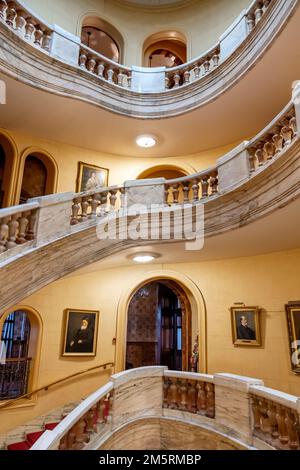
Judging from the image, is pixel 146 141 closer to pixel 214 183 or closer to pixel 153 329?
pixel 214 183

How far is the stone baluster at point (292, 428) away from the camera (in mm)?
4793

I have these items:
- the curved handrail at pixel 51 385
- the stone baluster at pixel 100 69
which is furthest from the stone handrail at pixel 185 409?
the stone baluster at pixel 100 69

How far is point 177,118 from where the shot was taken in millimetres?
9023

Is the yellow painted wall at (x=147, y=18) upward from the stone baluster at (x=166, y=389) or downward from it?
upward

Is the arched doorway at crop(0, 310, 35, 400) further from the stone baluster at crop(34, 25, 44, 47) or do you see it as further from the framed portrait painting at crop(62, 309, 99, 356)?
the stone baluster at crop(34, 25, 44, 47)

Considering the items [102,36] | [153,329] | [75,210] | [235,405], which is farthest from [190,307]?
[102,36]

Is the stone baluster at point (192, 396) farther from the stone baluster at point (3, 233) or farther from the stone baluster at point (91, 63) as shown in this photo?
the stone baluster at point (91, 63)

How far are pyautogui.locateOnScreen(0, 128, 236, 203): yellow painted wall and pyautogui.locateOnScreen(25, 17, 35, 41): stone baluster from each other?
2.25 meters

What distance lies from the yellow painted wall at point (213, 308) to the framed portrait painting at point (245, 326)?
0.52ft

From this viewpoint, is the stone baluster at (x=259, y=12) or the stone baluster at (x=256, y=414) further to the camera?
the stone baluster at (x=259, y=12)

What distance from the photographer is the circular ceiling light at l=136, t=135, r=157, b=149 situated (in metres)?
9.67

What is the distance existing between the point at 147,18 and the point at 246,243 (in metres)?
8.74

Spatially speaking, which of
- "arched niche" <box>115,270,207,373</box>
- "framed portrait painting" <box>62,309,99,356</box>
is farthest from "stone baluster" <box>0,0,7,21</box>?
"arched niche" <box>115,270,207,373</box>

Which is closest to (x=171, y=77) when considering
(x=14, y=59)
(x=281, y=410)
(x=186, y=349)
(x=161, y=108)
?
(x=161, y=108)
